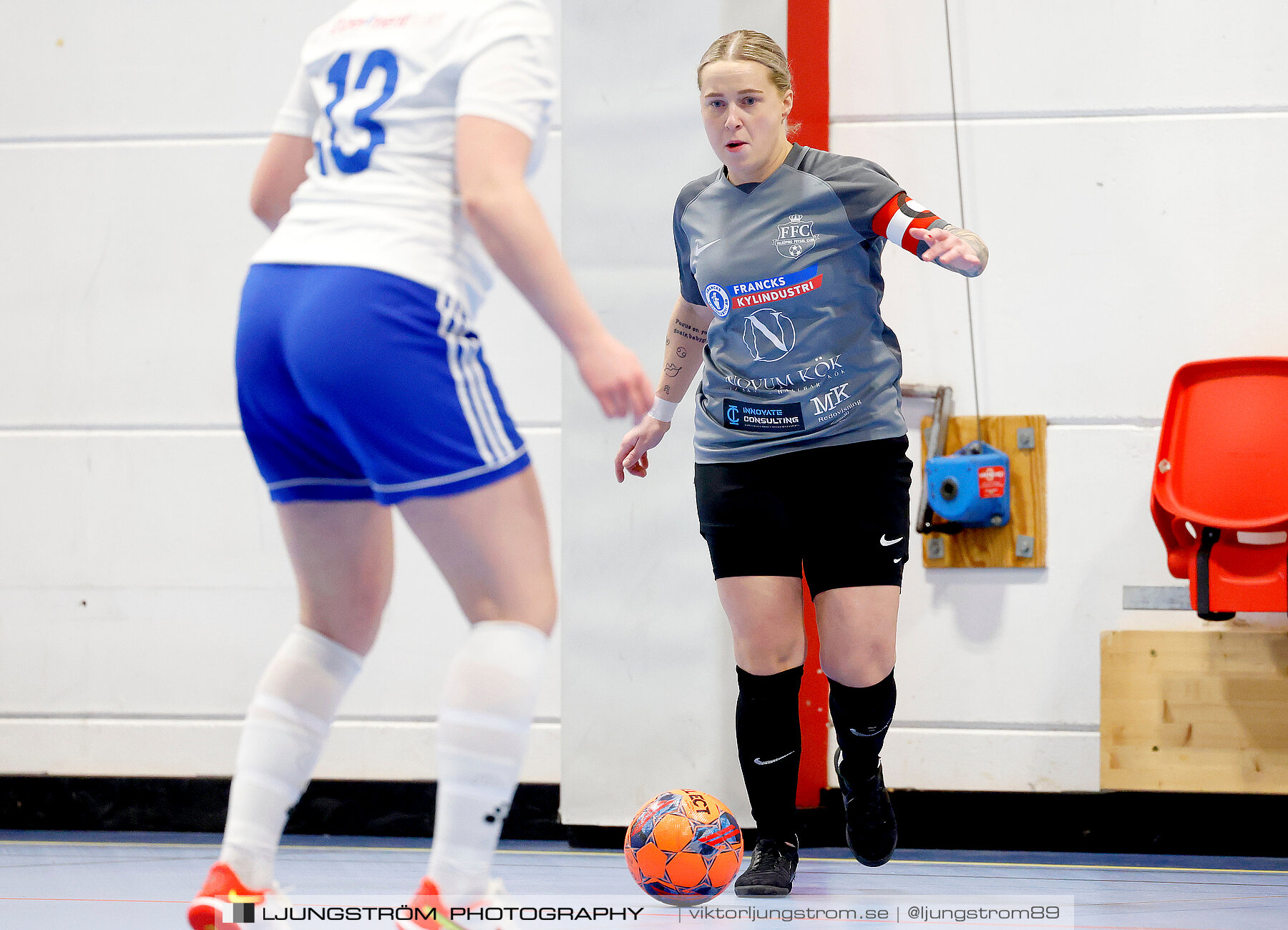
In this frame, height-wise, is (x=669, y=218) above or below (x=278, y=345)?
above

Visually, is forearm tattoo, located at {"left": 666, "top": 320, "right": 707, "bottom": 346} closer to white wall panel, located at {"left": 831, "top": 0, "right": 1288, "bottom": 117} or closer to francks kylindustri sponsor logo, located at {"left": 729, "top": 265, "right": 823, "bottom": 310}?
francks kylindustri sponsor logo, located at {"left": 729, "top": 265, "right": 823, "bottom": 310}

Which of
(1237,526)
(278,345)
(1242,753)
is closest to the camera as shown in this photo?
(278,345)

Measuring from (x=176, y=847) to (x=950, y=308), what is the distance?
8.53 feet

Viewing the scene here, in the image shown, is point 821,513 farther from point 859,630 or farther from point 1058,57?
point 1058,57

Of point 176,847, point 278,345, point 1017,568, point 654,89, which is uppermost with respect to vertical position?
point 654,89

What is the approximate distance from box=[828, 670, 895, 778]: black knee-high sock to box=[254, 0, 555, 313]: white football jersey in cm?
128

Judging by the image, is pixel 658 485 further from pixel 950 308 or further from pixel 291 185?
pixel 291 185

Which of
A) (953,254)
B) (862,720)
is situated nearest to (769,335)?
(953,254)

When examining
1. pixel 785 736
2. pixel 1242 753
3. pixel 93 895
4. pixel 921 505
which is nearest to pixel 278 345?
pixel 785 736

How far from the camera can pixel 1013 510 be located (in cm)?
330

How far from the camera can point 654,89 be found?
3.19 metres

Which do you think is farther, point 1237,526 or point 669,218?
point 669,218

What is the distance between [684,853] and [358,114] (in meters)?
1.41

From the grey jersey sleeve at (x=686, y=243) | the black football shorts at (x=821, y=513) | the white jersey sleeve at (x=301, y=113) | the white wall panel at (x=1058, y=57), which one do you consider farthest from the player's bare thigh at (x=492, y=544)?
the white wall panel at (x=1058, y=57)
